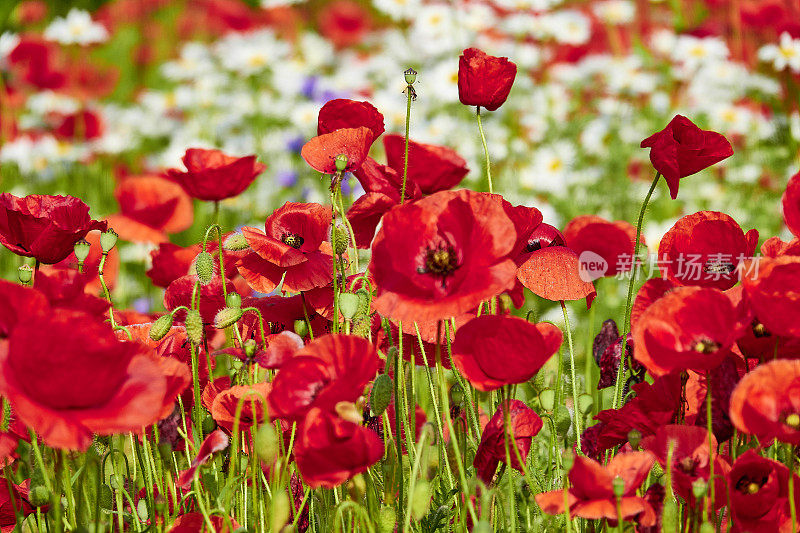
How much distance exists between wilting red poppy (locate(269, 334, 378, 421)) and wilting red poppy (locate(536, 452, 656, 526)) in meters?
0.22

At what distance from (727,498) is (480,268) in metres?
0.33

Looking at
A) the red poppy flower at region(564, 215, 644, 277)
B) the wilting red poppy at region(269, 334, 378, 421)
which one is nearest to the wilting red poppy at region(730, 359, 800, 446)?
the wilting red poppy at region(269, 334, 378, 421)

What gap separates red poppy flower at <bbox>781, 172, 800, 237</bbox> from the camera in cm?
113

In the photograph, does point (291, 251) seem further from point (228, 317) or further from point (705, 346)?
point (705, 346)

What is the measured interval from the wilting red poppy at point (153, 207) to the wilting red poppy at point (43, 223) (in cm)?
61

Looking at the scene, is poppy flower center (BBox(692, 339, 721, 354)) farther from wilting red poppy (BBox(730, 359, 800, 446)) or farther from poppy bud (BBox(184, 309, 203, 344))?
poppy bud (BBox(184, 309, 203, 344))

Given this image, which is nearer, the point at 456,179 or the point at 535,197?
the point at 456,179

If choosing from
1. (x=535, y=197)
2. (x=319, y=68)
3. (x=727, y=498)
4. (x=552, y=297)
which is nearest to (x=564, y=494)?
(x=727, y=498)

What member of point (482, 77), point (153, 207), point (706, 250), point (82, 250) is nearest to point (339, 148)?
point (482, 77)

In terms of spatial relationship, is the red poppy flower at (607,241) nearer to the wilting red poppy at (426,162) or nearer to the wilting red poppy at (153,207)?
the wilting red poppy at (426,162)

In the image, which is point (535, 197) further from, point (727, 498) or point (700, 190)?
point (727, 498)

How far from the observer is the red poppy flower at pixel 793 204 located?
1.13m

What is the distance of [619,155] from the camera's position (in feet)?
12.5

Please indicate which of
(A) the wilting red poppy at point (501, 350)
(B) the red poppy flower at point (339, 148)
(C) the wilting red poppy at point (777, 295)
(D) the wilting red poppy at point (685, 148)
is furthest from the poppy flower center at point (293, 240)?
(C) the wilting red poppy at point (777, 295)
